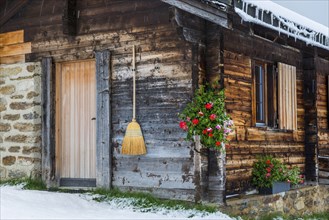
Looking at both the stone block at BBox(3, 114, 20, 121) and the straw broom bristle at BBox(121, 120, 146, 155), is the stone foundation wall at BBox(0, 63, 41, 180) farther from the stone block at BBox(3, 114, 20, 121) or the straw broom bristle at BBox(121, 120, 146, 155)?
the straw broom bristle at BBox(121, 120, 146, 155)

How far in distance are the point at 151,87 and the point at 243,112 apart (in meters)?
1.71

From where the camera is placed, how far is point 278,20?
31.8 feet

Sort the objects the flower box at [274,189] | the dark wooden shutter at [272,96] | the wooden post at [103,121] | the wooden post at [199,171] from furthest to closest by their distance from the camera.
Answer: the dark wooden shutter at [272,96] → the flower box at [274,189] → the wooden post at [103,121] → the wooden post at [199,171]

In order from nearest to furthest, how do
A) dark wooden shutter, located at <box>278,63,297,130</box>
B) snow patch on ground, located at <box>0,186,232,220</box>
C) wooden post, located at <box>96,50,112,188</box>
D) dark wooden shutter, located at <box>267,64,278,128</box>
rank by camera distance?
snow patch on ground, located at <box>0,186,232,220</box> < wooden post, located at <box>96,50,112,188</box> < dark wooden shutter, located at <box>267,64,278,128</box> < dark wooden shutter, located at <box>278,63,297,130</box>

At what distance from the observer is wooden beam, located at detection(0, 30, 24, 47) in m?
11.0

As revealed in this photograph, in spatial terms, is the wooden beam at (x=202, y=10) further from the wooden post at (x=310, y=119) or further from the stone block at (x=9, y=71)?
the wooden post at (x=310, y=119)

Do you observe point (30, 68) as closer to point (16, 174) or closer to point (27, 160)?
point (27, 160)

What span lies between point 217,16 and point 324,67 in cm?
535

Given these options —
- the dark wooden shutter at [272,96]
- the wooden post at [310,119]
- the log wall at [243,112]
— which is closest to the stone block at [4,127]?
the log wall at [243,112]

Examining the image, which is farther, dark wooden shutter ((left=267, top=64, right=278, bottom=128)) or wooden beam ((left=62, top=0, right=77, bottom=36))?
dark wooden shutter ((left=267, top=64, right=278, bottom=128))

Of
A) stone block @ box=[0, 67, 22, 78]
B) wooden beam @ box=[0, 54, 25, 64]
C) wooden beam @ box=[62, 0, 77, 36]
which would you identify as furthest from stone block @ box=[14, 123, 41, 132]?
wooden beam @ box=[62, 0, 77, 36]

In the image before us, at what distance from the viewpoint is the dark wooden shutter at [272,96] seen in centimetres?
1099

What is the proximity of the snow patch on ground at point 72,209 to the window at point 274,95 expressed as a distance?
9.28 ft

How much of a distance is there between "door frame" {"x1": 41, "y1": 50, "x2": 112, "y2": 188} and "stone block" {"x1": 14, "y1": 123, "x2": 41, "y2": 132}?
0.66ft
